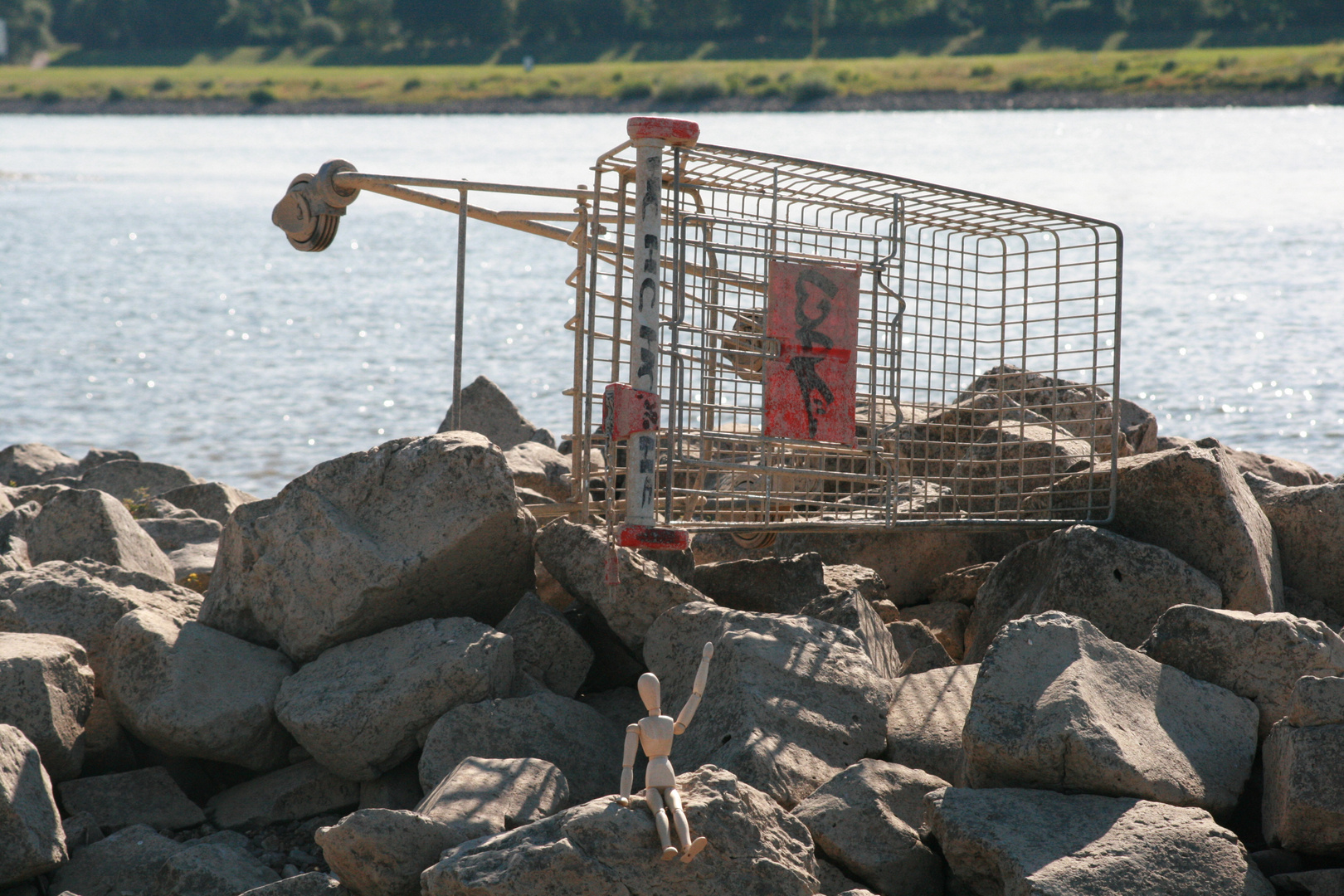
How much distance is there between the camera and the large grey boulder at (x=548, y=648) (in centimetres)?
418

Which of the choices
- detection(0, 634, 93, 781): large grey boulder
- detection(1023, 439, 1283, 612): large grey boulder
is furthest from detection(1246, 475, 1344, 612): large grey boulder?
detection(0, 634, 93, 781): large grey boulder

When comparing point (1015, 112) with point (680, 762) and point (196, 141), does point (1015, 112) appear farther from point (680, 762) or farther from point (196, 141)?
point (680, 762)

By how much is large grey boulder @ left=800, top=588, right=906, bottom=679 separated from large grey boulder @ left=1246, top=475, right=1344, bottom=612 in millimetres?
1655

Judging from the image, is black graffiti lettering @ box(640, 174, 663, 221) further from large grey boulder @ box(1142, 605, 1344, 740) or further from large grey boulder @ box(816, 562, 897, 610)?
large grey boulder @ box(1142, 605, 1344, 740)

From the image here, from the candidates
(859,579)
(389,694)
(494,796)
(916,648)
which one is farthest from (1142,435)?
(494,796)

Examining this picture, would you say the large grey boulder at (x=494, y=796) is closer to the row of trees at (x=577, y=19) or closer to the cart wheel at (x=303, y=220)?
the cart wheel at (x=303, y=220)

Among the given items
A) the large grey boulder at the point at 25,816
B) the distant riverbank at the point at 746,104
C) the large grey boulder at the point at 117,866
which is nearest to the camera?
the large grey boulder at the point at 25,816

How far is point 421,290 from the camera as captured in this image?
20156mm

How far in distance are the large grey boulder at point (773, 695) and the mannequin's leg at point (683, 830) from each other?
63cm

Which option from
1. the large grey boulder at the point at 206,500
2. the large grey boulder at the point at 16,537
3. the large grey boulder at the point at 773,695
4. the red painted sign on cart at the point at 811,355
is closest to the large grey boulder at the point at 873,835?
the large grey boulder at the point at 773,695

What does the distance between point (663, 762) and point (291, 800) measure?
161cm

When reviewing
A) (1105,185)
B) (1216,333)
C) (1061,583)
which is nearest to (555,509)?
(1061,583)

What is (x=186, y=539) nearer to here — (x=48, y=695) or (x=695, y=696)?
(x=48, y=695)

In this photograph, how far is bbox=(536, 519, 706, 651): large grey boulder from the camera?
4176 millimetres
